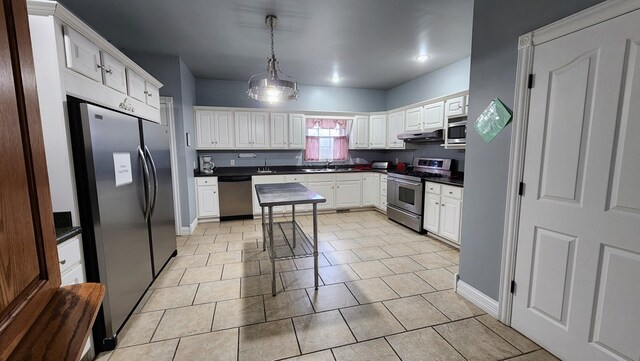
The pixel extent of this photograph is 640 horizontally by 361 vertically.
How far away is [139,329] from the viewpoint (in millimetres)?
1992

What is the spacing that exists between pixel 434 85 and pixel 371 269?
11.6 feet

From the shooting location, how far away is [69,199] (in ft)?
5.21

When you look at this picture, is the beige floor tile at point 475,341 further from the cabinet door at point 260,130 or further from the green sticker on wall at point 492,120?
the cabinet door at point 260,130

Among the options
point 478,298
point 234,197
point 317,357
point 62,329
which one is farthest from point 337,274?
point 234,197

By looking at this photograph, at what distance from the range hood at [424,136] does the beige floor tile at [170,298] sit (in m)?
3.71

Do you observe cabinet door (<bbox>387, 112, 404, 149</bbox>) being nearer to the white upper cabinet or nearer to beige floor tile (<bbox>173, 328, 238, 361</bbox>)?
the white upper cabinet

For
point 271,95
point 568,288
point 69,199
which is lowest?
point 568,288

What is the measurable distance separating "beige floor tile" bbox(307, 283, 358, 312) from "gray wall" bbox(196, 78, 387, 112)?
395 cm

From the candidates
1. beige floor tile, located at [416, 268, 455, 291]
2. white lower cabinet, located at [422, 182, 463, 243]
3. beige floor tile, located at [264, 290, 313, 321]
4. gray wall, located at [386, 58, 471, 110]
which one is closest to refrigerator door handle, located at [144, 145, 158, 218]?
beige floor tile, located at [264, 290, 313, 321]

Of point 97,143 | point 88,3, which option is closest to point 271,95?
point 97,143

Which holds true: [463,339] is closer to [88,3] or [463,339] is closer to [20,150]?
[20,150]

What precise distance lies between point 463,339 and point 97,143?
2.76m

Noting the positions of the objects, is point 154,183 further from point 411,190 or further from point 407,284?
point 411,190

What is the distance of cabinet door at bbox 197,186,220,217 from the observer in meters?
4.66
